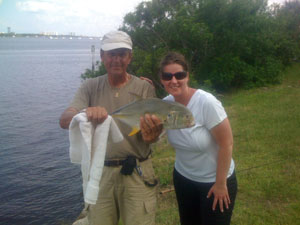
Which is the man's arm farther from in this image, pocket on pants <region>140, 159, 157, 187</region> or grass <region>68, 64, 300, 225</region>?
grass <region>68, 64, 300, 225</region>

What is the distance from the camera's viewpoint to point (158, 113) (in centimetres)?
316

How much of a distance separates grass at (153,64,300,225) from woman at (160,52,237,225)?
1.83 meters

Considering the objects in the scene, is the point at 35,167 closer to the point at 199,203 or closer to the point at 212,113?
the point at 199,203

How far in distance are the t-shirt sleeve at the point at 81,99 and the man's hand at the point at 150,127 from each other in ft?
2.65

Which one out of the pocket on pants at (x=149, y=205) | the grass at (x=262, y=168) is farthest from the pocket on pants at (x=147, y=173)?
the grass at (x=262, y=168)

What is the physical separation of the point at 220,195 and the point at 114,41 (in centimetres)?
228

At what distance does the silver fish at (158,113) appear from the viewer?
2988 millimetres

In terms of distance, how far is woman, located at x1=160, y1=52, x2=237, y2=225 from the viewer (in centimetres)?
300

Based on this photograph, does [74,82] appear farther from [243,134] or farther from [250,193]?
[250,193]

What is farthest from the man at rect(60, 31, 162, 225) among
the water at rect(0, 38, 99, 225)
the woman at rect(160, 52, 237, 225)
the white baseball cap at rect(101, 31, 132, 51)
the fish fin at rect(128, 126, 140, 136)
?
the water at rect(0, 38, 99, 225)

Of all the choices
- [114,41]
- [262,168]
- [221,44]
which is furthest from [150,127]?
[221,44]

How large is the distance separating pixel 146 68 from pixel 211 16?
6.56 m

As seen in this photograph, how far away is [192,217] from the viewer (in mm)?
3535

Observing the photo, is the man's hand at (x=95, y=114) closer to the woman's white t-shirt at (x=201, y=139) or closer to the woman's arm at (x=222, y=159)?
the woman's white t-shirt at (x=201, y=139)
